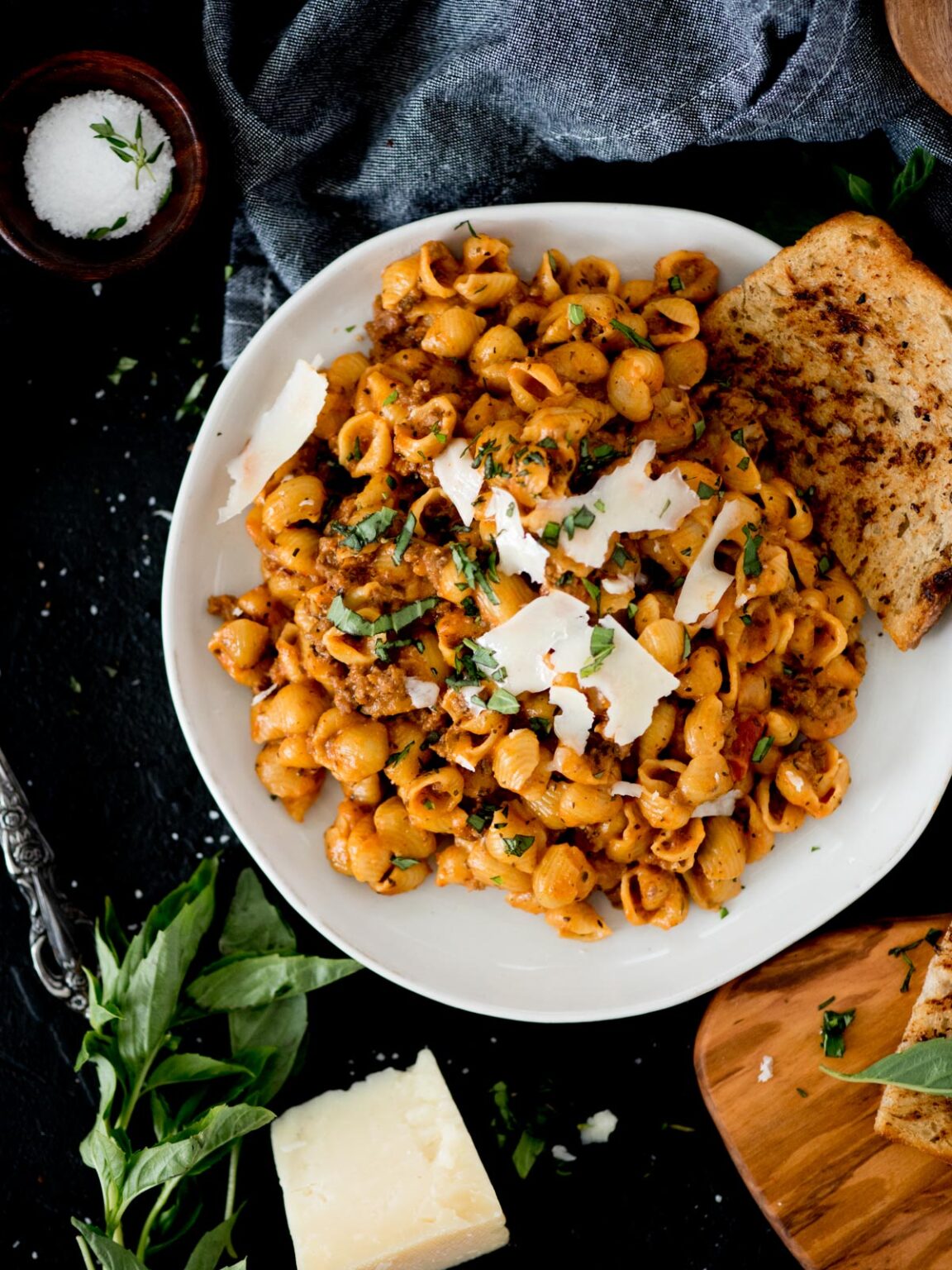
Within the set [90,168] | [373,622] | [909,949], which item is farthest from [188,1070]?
[90,168]

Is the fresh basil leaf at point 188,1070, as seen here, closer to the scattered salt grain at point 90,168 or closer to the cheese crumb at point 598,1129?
the cheese crumb at point 598,1129

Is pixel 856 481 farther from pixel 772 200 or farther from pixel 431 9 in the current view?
pixel 431 9

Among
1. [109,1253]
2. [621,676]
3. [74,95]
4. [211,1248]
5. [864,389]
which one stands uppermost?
[74,95]

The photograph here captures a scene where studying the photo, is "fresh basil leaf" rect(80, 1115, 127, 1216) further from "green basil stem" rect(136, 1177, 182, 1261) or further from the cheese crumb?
the cheese crumb

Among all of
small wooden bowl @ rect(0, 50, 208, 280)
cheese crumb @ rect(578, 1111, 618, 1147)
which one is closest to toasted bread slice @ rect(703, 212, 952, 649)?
small wooden bowl @ rect(0, 50, 208, 280)

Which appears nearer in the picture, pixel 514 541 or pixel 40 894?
pixel 514 541

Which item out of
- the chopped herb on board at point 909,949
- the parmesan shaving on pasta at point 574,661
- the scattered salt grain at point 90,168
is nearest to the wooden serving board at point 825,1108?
the chopped herb on board at point 909,949

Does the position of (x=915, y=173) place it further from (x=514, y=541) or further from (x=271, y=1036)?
(x=271, y=1036)
